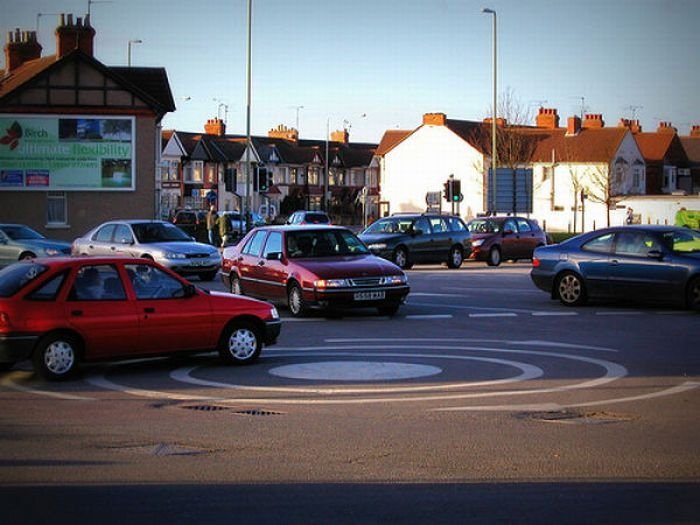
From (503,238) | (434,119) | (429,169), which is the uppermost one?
(434,119)

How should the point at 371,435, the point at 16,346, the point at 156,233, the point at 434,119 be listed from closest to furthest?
1. the point at 371,435
2. the point at 16,346
3. the point at 156,233
4. the point at 434,119

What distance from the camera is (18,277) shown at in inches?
466

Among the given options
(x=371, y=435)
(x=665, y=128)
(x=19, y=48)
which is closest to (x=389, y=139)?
(x=665, y=128)

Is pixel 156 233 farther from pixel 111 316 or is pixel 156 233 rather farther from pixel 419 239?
pixel 111 316

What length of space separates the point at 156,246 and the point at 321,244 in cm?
872

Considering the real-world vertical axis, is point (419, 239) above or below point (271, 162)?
below

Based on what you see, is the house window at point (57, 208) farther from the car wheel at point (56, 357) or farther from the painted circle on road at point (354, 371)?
the car wheel at point (56, 357)

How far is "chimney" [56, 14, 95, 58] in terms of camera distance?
1896 inches

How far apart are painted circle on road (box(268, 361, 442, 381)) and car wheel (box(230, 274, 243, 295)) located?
25.6 ft

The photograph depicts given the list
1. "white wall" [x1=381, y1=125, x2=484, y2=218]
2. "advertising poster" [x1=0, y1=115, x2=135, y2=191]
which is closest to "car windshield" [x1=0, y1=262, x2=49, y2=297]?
"advertising poster" [x1=0, y1=115, x2=135, y2=191]

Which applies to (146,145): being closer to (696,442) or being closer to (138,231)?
(138,231)

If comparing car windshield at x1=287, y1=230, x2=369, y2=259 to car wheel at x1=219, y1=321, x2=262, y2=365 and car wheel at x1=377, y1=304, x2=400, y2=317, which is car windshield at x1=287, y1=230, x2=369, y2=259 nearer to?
car wheel at x1=377, y1=304, x2=400, y2=317

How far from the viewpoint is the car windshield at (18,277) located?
11.7 metres

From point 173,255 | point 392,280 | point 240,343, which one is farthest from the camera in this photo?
point 173,255
